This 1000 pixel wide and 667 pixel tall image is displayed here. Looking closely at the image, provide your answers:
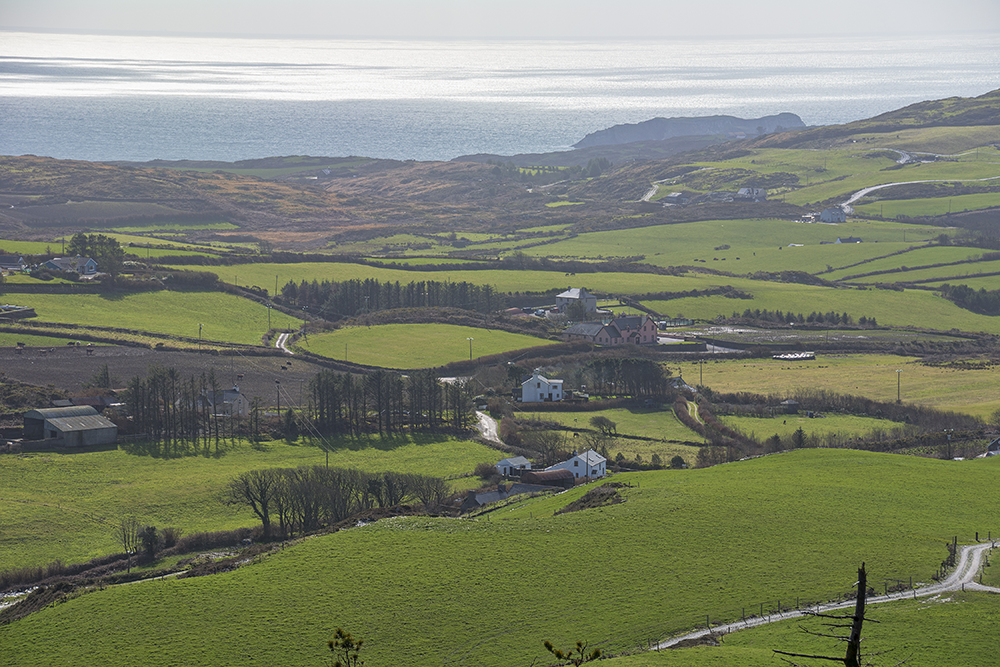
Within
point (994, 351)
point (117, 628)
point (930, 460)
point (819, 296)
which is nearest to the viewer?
point (117, 628)

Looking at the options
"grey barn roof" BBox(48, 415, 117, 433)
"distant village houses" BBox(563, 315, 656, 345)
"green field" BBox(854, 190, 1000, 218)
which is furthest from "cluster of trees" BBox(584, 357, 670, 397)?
"green field" BBox(854, 190, 1000, 218)

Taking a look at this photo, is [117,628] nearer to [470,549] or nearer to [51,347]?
[470,549]

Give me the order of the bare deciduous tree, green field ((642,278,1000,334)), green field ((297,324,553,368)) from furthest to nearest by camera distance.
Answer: green field ((642,278,1000,334)) < green field ((297,324,553,368)) < the bare deciduous tree

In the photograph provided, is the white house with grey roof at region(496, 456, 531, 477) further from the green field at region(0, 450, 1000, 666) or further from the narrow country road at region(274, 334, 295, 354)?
the narrow country road at region(274, 334, 295, 354)

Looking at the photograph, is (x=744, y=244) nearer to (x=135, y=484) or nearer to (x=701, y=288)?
(x=701, y=288)

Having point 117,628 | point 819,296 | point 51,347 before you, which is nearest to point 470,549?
point 117,628

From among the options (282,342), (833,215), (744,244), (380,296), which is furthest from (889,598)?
(833,215)

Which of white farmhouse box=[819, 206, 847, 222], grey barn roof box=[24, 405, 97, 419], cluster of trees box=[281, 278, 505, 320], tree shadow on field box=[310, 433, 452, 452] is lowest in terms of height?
tree shadow on field box=[310, 433, 452, 452]
